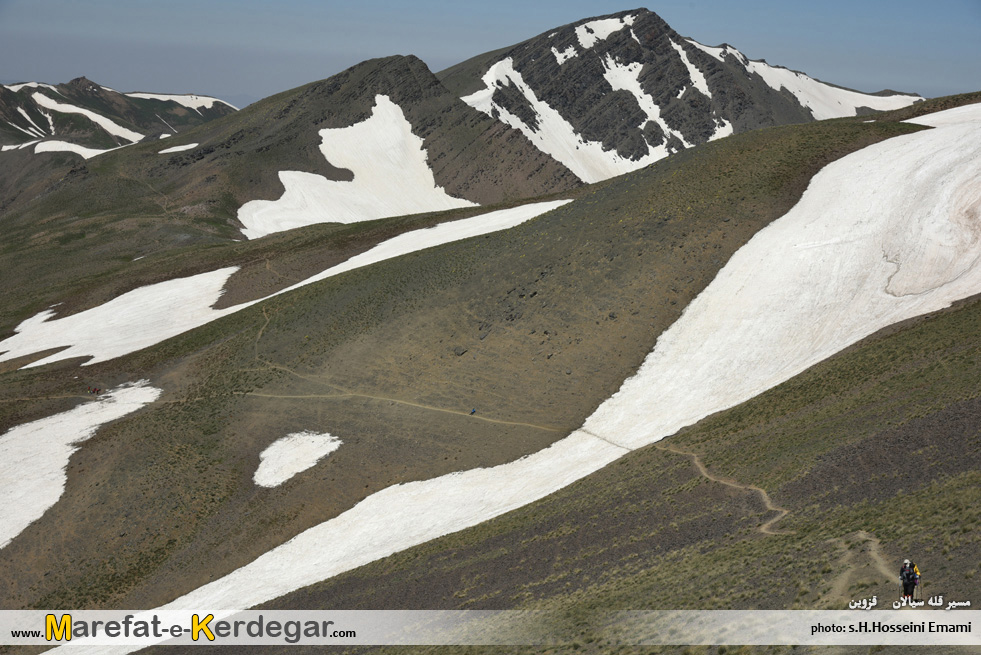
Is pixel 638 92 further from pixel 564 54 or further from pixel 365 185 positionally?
pixel 365 185

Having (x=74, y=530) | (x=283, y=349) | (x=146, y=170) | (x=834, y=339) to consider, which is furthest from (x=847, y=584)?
(x=146, y=170)

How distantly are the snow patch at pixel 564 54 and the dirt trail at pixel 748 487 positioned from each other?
178473 millimetres

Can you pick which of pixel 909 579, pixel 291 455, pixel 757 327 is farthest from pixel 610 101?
pixel 909 579

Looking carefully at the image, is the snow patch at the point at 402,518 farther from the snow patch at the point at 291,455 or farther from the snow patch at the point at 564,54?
the snow patch at the point at 564,54

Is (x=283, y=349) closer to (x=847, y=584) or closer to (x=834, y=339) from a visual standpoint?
(x=834, y=339)

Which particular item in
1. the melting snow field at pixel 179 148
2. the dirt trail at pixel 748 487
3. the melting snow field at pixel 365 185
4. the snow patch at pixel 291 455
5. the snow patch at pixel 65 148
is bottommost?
the dirt trail at pixel 748 487

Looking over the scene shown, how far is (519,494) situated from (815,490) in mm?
13505

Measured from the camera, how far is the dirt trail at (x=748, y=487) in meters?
22.8

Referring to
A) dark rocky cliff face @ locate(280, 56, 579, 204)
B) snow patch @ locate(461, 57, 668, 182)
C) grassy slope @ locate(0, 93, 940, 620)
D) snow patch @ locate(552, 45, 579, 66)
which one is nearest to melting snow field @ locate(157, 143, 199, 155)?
dark rocky cliff face @ locate(280, 56, 579, 204)

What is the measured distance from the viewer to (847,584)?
57.1ft

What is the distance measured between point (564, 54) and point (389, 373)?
17049 cm

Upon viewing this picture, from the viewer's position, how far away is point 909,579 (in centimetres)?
1565

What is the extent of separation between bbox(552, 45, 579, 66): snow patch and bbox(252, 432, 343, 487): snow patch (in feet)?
566

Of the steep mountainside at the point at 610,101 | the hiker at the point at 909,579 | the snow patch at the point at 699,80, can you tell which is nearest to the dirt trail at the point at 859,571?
the hiker at the point at 909,579
